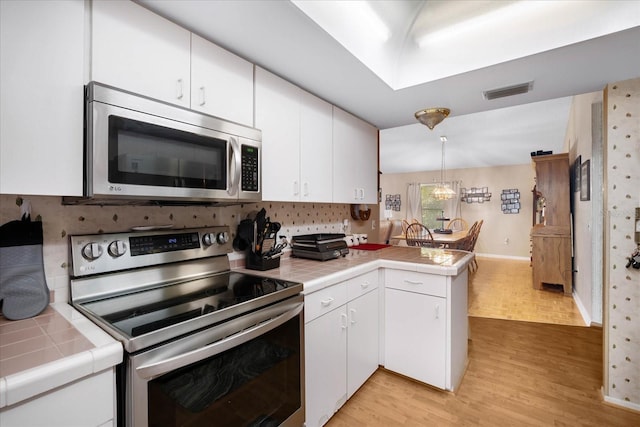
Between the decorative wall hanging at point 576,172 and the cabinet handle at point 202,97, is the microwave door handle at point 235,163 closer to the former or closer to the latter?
the cabinet handle at point 202,97

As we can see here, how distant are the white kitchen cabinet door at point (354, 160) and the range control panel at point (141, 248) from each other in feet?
3.30

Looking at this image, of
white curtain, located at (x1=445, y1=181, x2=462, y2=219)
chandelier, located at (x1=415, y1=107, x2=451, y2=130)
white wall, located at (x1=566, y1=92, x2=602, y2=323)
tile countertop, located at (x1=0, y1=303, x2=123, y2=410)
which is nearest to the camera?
tile countertop, located at (x1=0, y1=303, x2=123, y2=410)

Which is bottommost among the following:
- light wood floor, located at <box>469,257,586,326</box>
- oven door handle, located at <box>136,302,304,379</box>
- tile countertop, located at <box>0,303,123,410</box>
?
light wood floor, located at <box>469,257,586,326</box>

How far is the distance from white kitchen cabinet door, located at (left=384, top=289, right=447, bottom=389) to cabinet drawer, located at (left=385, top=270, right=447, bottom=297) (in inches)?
1.3

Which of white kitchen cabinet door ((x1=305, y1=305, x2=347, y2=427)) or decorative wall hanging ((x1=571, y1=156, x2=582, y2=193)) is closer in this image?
white kitchen cabinet door ((x1=305, y1=305, x2=347, y2=427))

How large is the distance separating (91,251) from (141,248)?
188 mm

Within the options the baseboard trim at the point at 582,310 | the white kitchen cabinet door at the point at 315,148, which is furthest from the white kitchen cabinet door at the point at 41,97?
the baseboard trim at the point at 582,310

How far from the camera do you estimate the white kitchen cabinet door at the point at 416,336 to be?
1.94 meters

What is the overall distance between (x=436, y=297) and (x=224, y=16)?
192 cm

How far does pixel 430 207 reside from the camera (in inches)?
337

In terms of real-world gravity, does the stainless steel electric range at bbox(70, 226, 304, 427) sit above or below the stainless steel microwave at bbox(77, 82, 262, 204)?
below

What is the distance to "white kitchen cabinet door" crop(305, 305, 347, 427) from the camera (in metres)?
1.52

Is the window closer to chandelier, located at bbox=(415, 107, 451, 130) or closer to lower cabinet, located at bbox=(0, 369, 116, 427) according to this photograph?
chandelier, located at bbox=(415, 107, 451, 130)

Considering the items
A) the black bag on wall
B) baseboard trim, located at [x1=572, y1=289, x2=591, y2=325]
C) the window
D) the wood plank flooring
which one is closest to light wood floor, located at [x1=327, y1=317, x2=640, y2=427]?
the wood plank flooring
